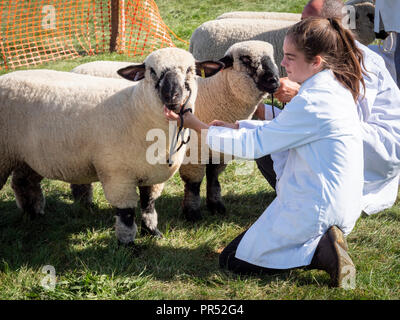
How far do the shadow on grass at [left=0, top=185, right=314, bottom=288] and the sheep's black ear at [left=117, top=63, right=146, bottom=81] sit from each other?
1.27 m

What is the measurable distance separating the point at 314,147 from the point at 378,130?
833 millimetres

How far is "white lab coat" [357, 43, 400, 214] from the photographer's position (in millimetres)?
3314

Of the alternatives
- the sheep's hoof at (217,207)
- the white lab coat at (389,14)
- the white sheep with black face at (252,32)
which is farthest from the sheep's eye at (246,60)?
the white sheep with black face at (252,32)

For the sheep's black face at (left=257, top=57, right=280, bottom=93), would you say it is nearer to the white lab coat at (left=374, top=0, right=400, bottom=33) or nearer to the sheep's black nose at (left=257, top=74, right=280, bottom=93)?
the sheep's black nose at (left=257, top=74, right=280, bottom=93)

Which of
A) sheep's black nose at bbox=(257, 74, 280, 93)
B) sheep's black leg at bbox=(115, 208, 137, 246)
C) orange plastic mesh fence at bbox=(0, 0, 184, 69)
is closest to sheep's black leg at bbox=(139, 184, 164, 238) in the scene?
sheep's black leg at bbox=(115, 208, 137, 246)

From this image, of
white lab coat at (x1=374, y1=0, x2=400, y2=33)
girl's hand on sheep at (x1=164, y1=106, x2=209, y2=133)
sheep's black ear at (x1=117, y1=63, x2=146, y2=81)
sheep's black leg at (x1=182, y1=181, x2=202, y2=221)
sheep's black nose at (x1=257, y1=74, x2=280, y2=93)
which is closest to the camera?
girl's hand on sheep at (x1=164, y1=106, x2=209, y2=133)

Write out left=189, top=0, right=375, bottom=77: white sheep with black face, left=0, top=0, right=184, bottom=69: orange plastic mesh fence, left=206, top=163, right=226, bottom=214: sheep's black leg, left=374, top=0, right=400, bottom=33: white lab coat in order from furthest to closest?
left=0, top=0, right=184, bottom=69: orange plastic mesh fence < left=189, top=0, right=375, bottom=77: white sheep with black face < left=374, top=0, right=400, bottom=33: white lab coat < left=206, top=163, right=226, bottom=214: sheep's black leg

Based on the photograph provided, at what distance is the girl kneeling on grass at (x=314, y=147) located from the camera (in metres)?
2.71

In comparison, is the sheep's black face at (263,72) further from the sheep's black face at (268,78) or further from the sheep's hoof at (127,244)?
the sheep's hoof at (127,244)

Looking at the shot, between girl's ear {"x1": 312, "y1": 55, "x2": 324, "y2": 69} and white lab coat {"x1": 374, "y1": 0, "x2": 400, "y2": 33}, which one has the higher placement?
white lab coat {"x1": 374, "y1": 0, "x2": 400, "y2": 33}

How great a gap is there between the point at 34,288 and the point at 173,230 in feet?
4.10

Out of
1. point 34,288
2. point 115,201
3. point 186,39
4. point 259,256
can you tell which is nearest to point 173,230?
point 115,201

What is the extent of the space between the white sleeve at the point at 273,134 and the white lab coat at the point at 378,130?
2.55 ft

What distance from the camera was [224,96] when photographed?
12.9 ft
